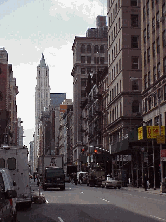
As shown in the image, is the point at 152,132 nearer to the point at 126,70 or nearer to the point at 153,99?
the point at 153,99

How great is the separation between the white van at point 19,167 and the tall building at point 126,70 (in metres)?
49.0

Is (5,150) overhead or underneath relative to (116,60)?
underneath

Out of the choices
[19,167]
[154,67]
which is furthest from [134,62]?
[19,167]

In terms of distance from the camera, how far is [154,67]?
191ft

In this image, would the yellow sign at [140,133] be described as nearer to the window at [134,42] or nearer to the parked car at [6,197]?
the window at [134,42]

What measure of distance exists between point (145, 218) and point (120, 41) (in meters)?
61.1

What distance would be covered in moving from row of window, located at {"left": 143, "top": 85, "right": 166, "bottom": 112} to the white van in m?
31.8

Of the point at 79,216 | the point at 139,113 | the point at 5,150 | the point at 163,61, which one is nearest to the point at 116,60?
the point at 139,113

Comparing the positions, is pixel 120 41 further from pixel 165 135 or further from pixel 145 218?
pixel 145 218

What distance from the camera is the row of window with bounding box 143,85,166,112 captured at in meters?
53.4

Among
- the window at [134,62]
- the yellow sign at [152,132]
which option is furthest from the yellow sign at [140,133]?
the window at [134,62]

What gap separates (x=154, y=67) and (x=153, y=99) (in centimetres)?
411

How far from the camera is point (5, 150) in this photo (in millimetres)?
23641

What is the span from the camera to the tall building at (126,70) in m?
73.2
